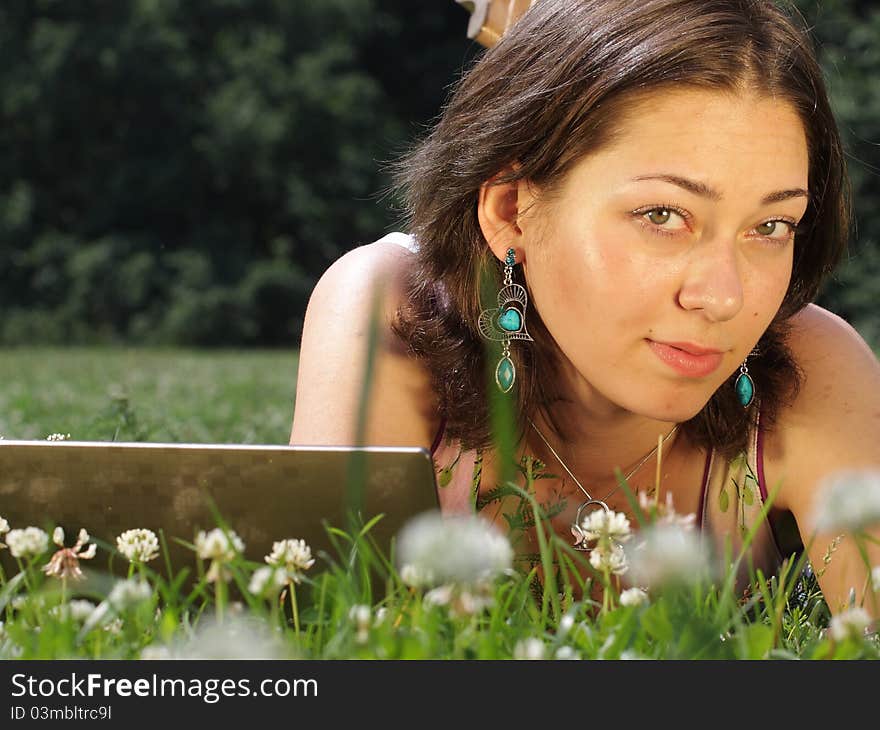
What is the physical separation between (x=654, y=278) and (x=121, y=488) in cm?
94

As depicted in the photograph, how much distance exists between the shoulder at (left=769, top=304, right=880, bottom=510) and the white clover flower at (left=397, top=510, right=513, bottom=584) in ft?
4.64

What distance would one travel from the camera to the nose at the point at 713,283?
6.60ft

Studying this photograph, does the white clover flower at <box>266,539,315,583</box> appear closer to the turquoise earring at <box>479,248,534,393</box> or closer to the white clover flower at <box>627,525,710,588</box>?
the white clover flower at <box>627,525,710,588</box>

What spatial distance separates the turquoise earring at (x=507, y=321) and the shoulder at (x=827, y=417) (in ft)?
1.99

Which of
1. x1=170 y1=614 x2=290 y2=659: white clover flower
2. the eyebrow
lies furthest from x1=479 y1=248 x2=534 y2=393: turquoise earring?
x1=170 y1=614 x2=290 y2=659: white clover flower

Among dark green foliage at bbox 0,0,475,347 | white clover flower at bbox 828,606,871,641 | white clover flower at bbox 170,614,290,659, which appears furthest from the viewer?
dark green foliage at bbox 0,0,475,347

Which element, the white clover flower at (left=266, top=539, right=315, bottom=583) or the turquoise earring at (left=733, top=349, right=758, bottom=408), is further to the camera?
the turquoise earring at (left=733, top=349, right=758, bottom=408)

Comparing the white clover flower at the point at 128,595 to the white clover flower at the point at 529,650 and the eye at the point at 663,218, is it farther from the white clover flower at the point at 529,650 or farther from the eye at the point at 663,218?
the eye at the point at 663,218

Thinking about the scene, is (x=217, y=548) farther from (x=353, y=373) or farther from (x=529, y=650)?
(x=353, y=373)

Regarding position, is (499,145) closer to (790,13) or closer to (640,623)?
(790,13)

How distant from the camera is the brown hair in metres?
2.20

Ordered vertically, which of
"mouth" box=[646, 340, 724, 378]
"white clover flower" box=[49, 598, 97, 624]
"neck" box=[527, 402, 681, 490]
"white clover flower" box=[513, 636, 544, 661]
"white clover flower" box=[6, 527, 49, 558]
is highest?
"mouth" box=[646, 340, 724, 378]
